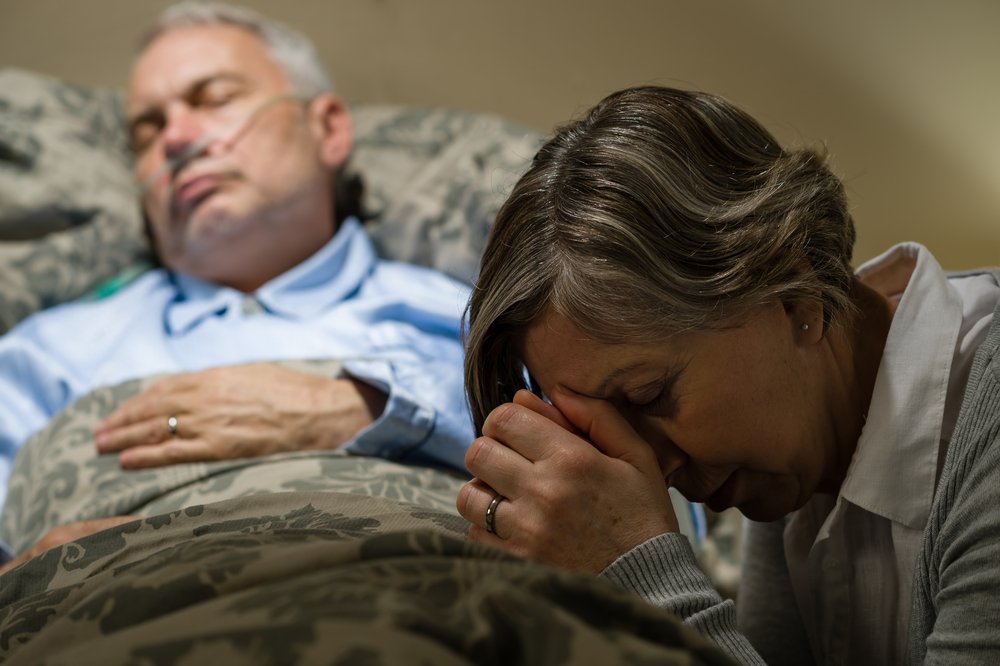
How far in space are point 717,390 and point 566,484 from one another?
0.15m

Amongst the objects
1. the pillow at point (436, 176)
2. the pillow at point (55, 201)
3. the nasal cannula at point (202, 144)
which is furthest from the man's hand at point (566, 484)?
the pillow at point (55, 201)

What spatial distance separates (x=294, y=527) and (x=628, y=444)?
0.95ft

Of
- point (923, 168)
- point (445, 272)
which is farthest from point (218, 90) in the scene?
point (923, 168)

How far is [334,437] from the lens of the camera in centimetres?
129

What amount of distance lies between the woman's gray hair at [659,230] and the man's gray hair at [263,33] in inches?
42.4

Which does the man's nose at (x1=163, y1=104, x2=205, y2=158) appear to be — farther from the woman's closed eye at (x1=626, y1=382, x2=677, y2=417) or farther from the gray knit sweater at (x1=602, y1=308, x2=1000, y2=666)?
the gray knit sweater at (x1=602, y1=308, x2=1000, y2=666)

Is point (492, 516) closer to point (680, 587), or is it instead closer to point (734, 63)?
point (680, 587)

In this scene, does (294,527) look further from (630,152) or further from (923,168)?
(923,168)

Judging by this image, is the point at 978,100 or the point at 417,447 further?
the point at 978,100

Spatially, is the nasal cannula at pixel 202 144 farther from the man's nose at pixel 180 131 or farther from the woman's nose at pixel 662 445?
the woman's nose at pixel 662 445

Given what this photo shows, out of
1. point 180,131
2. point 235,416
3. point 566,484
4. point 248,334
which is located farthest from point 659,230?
point 180,131

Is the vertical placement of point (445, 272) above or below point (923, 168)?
below

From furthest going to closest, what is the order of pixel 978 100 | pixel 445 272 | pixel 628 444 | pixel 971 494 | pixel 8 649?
pixel 445 272
pixel 978 100
pixel 628 444
pixel 971 494
pixel 8 649

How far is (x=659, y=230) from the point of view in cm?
82
